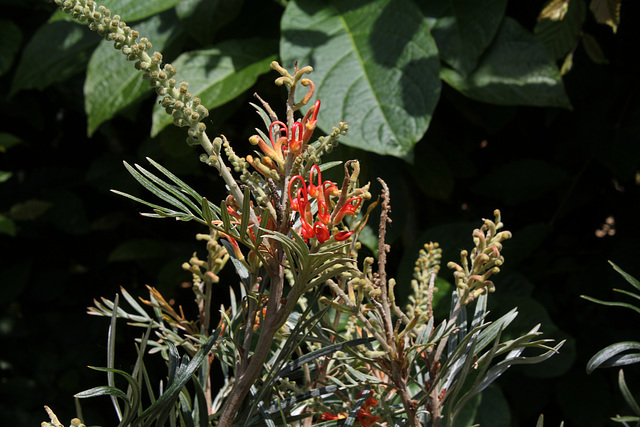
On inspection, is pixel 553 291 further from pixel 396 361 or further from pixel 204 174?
pixel 396 361

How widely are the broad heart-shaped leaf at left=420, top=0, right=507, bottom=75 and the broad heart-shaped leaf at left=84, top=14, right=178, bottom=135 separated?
424mm

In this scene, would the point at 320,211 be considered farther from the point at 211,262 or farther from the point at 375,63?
the point at 375,63

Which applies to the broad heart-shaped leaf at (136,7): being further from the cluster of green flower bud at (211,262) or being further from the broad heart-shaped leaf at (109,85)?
the cluster of green flower bud at (211,262)

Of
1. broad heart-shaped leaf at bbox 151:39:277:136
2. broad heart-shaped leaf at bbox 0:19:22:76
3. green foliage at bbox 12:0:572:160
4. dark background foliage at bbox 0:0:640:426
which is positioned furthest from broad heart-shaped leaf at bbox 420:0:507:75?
broad heart-shaped leaf at bbox 0:19:22:76

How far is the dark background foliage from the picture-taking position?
87cm

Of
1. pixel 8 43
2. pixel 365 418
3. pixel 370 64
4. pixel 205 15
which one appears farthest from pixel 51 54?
pixel 365 418

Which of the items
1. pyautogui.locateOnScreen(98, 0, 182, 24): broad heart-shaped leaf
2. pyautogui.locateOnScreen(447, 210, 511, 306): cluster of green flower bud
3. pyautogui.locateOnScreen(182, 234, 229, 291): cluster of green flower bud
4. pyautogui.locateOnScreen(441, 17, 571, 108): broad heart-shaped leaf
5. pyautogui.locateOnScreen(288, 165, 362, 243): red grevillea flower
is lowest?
pyautogui.locateOnScreen(441, 17, 571, 108): broad heart-shaped leaf

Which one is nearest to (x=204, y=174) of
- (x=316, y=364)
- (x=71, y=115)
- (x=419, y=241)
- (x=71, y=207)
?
(x=71, y=207)

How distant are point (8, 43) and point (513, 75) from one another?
987 mm

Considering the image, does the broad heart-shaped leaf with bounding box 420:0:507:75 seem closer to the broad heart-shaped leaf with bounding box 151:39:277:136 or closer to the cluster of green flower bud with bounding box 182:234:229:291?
the broad heart-shaped leaf with bounding box 151:39:277:136

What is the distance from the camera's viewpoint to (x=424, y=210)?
41.8 inches

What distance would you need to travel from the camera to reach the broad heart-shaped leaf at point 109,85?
2.86 feet

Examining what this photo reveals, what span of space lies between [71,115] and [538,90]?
3.72 ft

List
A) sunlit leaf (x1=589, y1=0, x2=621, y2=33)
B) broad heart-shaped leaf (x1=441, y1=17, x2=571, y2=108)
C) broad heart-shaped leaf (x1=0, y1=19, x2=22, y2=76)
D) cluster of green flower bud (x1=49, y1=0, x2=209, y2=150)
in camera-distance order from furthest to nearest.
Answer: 1. broad heart-shaped leaf (x1=0, y1=19, x2=22, y2=76)
2. broad heart-shaped leaf (x1=441, y1=17, x2=571, y2=108)
3. sunlit leaf (x1=589, y1=0, x2=621, y2=33)
4. cluster of green flower bud (x1=49, y1=0, x2=209, y2=150)
